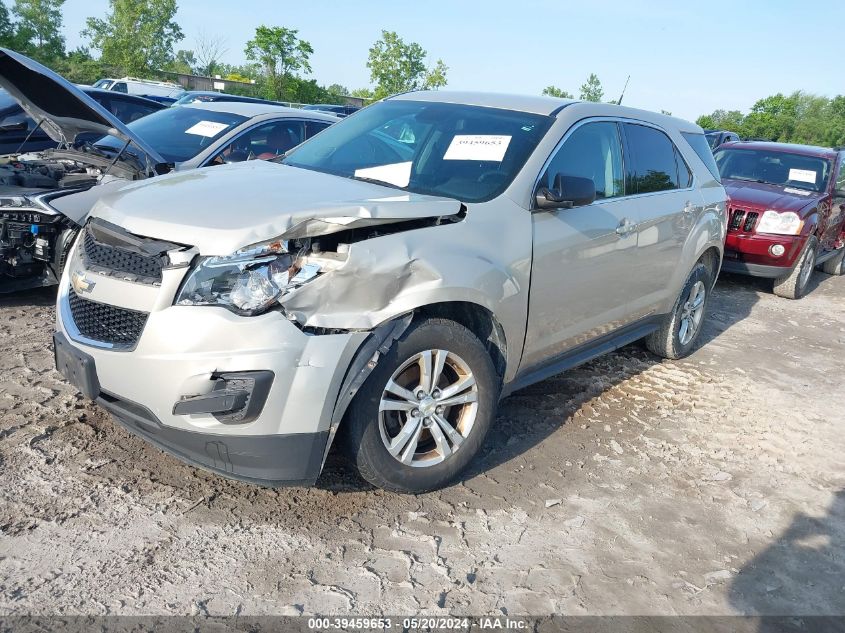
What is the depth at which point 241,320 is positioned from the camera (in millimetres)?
2664

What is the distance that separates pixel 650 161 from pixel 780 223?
4.22 meters

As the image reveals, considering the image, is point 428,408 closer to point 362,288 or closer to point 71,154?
point 362,288

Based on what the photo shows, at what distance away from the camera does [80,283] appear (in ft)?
10.2

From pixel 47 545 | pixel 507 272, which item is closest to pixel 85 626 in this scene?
pixel 47 545

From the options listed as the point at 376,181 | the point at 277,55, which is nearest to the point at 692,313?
the point at 376,181

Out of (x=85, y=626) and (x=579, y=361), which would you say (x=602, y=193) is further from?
(x=85, y=626)

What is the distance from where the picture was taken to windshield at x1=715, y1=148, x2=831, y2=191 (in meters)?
8.92

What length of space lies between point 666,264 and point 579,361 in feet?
3.75

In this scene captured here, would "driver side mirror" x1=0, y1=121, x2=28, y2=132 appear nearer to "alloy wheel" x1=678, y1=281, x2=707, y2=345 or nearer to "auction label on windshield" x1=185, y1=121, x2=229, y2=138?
"auction label on windshield" x1=185, y1=121, x2=229, y2=138

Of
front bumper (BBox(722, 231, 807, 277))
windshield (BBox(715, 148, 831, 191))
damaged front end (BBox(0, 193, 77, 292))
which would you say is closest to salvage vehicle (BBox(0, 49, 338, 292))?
damaged front end (BBox(0, 193, 77, 292))

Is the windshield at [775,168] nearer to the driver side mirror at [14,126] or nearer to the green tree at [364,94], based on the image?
the driver side mirror at [14,126]

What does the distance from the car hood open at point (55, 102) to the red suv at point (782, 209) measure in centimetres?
645

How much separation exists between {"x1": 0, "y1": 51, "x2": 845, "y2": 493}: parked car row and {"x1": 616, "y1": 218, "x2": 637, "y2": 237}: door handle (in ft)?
0.05

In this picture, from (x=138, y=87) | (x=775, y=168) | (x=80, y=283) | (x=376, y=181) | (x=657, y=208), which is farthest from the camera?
(x=138, y=87)
